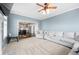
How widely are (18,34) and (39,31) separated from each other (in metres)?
0.42

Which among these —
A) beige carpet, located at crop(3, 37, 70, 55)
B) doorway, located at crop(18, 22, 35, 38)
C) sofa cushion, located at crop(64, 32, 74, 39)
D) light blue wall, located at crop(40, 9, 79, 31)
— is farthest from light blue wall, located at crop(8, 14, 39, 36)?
sofa cushion, located at crop(64, 32, 74, 39)

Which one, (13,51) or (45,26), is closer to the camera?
(13,51)

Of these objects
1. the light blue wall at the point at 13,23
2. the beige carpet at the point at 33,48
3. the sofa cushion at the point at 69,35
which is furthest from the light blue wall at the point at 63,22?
the light blue wall at the point at 13,23

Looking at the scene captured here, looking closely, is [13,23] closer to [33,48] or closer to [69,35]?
[33,48]

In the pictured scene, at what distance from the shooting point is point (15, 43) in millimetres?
1915

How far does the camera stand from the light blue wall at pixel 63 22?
1820 millimetres

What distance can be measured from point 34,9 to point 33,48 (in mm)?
744

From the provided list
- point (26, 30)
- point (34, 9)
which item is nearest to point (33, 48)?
point (26, 30)

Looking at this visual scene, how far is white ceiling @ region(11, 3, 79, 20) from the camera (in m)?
1.85

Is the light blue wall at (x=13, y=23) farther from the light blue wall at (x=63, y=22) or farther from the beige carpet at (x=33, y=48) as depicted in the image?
the light blue wall at (x=63, y=22)

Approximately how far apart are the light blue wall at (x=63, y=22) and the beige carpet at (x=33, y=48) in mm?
312
